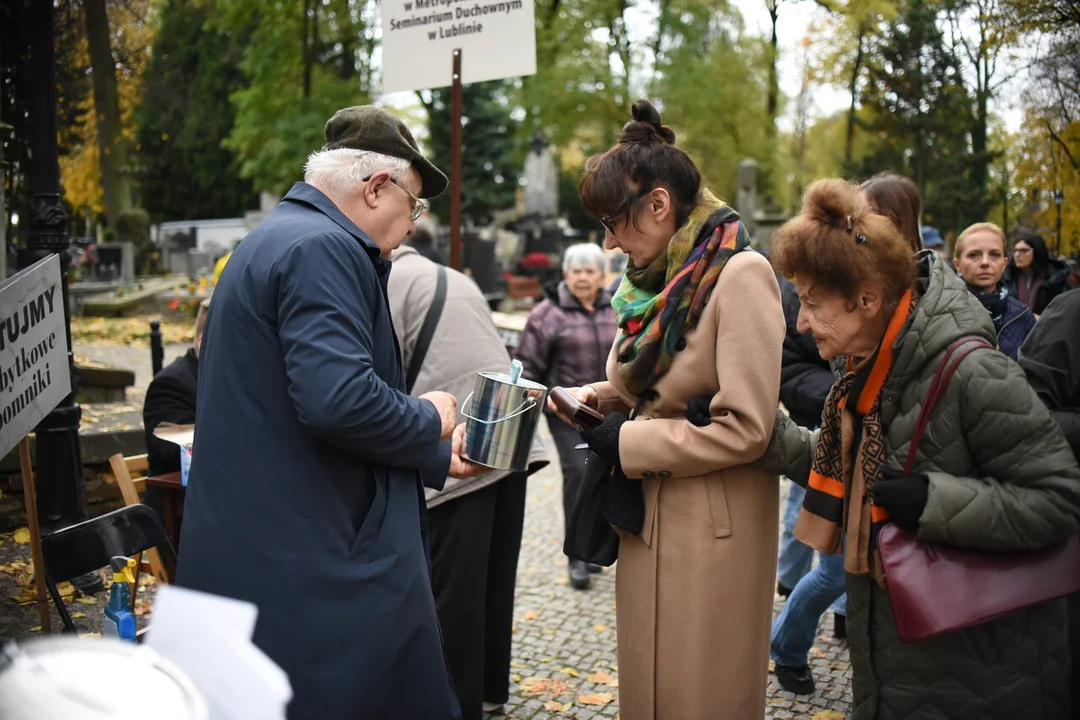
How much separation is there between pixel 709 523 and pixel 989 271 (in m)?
2.76

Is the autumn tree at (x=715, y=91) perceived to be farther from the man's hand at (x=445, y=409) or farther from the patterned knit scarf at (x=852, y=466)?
the man's hand at (x=445, y=409)

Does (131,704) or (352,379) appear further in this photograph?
(352,379)

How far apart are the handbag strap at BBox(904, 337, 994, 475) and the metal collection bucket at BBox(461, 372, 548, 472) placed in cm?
99

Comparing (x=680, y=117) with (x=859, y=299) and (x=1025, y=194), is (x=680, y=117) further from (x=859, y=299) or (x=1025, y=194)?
(x=859, y=299)

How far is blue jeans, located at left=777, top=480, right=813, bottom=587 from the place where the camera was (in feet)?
16.4

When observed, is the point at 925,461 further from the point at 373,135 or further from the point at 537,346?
the point at 537,346

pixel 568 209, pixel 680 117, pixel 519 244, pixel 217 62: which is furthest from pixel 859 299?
pixel 568 209

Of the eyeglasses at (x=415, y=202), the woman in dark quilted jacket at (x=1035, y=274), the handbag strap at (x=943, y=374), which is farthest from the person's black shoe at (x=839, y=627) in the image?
the eyeglasses at (x=415, y=202)

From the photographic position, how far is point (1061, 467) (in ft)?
6.93

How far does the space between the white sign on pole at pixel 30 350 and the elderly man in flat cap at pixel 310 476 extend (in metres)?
1.32

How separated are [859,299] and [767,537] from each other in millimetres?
766

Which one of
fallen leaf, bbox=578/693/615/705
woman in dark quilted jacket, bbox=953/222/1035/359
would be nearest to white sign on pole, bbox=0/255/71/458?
fallen leaf, bbox=578/693/615/705

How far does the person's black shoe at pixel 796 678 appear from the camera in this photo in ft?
13.6

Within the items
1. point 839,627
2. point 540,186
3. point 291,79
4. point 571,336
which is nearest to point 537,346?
point 571,336
